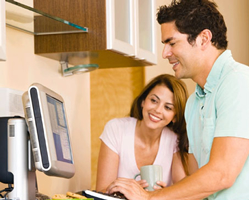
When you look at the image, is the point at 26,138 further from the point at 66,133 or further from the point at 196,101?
the point at 196,101

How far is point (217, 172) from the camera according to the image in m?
1.42

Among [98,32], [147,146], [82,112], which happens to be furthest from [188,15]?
[82,112]

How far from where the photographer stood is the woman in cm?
238

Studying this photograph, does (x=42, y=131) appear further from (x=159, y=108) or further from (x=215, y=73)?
(x=159, y=108)

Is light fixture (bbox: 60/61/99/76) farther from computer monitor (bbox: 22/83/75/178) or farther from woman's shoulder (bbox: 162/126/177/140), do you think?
computer monitor (bbox: 22/83/75/178)

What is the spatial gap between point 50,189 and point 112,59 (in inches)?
29.2

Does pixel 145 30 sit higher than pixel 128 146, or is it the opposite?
pixel 145 30

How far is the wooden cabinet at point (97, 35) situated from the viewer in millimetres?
2104

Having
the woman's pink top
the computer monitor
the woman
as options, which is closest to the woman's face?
the woman

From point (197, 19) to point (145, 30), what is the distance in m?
0.79

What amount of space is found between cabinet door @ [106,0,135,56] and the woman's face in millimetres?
270

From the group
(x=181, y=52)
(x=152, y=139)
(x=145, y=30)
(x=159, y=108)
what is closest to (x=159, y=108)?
(x=159, y=108)

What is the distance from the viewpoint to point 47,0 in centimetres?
222

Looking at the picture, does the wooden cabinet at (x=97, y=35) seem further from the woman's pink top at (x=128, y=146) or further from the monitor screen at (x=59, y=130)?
the monitor screen at (x=59, y=130)
